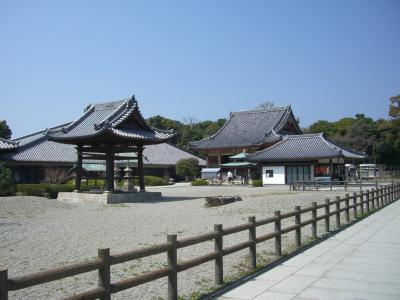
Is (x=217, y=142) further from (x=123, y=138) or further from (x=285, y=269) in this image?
(x=285, y=269)

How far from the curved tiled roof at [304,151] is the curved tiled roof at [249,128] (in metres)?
8.90

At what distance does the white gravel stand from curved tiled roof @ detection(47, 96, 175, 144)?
4578mm

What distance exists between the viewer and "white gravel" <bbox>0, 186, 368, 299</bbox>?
24.5 feet

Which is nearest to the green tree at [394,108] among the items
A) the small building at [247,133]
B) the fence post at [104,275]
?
the small building at [247,133]

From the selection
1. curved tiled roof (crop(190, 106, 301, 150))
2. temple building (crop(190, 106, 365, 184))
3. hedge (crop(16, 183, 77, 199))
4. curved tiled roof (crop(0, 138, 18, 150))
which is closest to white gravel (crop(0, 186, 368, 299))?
hedge (crop(16, 183, 77, 199))

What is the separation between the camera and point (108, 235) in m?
13.0

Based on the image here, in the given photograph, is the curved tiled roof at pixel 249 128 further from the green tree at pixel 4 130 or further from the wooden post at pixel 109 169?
the wooden post at pixel 109 169

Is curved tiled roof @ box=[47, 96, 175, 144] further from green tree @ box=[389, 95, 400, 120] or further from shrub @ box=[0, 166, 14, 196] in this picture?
green tree @ box=[389, 95, 400, 120]

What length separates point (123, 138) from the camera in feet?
83.7

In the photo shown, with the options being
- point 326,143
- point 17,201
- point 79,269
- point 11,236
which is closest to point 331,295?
point 79,269

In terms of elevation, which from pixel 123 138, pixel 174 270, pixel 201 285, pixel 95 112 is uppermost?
pixel 95 112

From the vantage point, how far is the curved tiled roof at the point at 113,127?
25.0 metres

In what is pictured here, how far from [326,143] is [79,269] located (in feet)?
129

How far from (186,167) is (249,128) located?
11.2 meters
